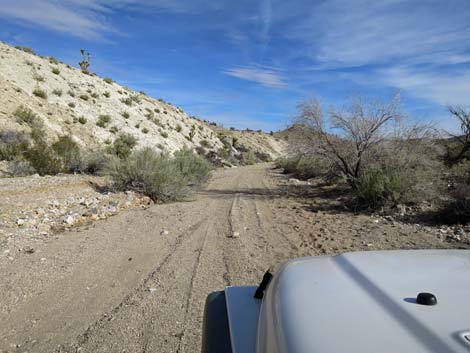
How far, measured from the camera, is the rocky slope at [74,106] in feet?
66.8

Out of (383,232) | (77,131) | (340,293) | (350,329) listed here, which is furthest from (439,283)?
(77,131)

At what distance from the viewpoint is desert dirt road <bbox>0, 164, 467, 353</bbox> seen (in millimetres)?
3547

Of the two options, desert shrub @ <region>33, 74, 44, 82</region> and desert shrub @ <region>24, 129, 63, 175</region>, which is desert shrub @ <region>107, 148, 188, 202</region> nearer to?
desert shrub @ <region>24, 129, 63, 175</region>

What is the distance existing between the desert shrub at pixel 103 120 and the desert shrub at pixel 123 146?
1.64 meters

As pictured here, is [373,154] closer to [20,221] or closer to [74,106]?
[20,221]

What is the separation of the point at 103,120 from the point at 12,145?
10599 mm

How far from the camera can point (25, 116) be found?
1802cm

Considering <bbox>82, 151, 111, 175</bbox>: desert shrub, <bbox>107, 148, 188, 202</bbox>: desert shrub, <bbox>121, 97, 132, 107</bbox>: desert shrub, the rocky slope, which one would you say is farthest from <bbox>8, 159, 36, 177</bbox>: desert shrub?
<bbox>121, 97, 132, 107</bbox>: desert shrub

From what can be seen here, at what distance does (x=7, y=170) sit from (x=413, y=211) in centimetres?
1337

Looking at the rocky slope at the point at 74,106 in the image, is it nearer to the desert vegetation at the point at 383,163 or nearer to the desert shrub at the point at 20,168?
the desert shrub at the point at 20,168

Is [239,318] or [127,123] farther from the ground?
[127,123]

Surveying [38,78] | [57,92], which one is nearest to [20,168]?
[57,92]

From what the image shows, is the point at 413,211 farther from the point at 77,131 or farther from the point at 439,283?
the point at 77,131

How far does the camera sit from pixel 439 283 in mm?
1615
